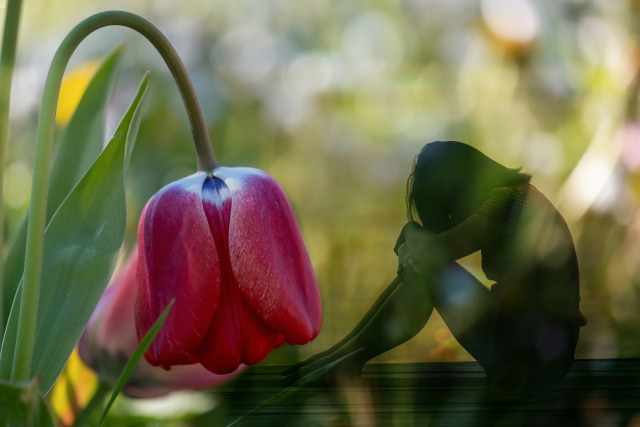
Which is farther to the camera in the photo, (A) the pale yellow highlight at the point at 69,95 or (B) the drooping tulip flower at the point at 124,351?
(A) the pale yellow highlight at the point at 69,95

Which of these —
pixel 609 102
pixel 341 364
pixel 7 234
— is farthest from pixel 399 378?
pixel 609 102

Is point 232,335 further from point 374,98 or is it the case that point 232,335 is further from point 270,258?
point 374,98

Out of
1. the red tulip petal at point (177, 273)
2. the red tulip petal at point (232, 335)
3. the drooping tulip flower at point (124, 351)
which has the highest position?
the red tulip petal at point (177, 273)

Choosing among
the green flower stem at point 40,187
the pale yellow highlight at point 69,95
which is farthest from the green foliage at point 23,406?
the pale yellow highlight at point 69,95

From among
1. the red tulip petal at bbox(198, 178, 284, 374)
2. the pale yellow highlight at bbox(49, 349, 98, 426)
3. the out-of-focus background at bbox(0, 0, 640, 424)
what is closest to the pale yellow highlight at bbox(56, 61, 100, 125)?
the out-of-focus background at bbox(0, 0, 640, 424)

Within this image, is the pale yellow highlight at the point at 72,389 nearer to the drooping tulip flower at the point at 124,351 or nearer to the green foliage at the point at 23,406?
the drooping tulip flower at the point at 124,351

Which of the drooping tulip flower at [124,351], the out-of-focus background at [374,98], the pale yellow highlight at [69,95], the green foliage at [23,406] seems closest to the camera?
the green foliage at [23,406]
